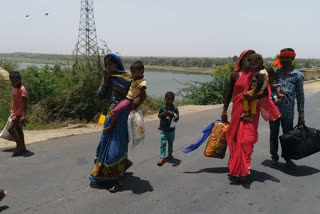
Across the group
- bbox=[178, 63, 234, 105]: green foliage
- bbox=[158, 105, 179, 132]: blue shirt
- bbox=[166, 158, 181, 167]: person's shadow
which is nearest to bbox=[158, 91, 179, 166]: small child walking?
bbox=[158, 105, 179, 132]: blue shirt

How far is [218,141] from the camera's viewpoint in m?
4.75

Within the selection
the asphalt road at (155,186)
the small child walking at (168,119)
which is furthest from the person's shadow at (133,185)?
the small child walking at (168,119)

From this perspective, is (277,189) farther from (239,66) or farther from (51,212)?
(51,212)

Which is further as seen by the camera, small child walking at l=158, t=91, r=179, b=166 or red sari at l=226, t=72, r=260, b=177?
small child walking at l=158, t=91, r=179, b=166

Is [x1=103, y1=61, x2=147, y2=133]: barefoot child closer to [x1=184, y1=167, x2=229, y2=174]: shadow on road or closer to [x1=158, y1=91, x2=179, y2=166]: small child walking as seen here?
[x1=158, y1=91, x2=179, y2=166]: small child walking

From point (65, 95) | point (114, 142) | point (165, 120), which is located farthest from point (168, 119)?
point (65, 95)

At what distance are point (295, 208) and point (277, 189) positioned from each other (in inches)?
20.8

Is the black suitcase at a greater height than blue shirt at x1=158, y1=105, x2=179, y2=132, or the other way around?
blue shirt at x1=158, y1=105, x2=179, y2=132

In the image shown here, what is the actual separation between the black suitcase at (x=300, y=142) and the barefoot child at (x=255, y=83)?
90cm

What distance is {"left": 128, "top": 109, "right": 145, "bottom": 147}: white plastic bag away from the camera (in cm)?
411

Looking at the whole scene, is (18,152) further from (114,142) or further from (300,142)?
(300,142)

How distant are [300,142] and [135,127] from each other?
2.54 m

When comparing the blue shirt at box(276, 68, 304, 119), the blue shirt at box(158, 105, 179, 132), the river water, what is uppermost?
the blue shirt at box(276, 68, 304, 119)

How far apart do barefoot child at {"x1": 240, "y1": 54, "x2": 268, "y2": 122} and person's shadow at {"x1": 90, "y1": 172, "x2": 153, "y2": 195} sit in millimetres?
1657
